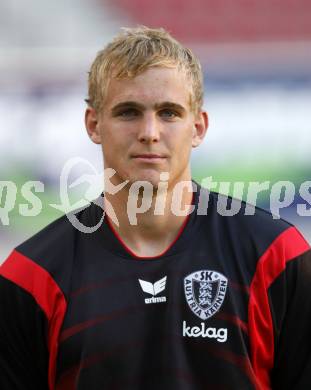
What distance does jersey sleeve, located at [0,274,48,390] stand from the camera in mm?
2314

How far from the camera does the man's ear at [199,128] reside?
237 centimetres

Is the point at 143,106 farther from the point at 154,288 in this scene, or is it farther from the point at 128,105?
the point at 154,288

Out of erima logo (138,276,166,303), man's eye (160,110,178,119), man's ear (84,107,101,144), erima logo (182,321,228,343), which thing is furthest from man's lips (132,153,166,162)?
erima logo (182,321,228,343)

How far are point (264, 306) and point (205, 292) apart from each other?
17 cm

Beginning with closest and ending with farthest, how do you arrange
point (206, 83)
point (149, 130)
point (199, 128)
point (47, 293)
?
point (149, 130) < point (47, 293) < point (199, 128) < point (206, 83)

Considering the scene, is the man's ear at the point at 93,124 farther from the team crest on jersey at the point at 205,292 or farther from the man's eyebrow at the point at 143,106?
the team crest on jersey at the point at 205,292

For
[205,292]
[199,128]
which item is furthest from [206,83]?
[205,292]

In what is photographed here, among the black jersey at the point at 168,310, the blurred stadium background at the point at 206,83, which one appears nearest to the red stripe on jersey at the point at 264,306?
the black jersey at the point at 168,310

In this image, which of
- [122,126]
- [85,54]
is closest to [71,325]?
[122,126]

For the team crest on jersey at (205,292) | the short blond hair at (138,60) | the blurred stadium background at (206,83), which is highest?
the blurred stadium background at (206,83)

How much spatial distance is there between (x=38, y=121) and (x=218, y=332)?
197 inches

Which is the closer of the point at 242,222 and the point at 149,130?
the point at 149,130

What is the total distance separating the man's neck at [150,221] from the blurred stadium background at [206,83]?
413 cm

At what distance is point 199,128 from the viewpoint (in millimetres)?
2402
